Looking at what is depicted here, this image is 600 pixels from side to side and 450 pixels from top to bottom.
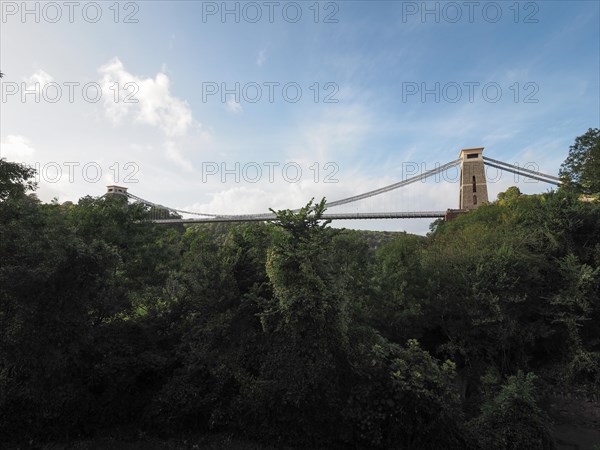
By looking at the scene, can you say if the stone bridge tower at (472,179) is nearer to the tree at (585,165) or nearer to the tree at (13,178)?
the tree at (585,165)

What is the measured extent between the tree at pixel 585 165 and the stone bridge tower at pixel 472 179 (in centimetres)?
1818

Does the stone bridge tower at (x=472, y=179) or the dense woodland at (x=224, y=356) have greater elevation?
the stone bridge tower at (x=472, y=179)

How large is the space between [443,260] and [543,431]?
9.04 meters

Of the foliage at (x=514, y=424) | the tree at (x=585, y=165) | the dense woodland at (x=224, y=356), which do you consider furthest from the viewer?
the tree at (x=585, y=165)

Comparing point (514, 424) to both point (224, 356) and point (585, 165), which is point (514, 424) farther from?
point (585, 165)

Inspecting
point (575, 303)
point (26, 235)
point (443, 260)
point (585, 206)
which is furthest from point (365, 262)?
point (26, 235)

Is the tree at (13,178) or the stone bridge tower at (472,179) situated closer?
the tree at (13,178)

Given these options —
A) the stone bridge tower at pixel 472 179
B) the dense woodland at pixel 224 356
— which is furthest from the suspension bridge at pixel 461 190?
the dense woodland at pixel 224 356

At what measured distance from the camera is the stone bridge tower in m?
46.0

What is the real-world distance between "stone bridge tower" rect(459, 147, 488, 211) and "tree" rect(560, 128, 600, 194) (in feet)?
59.7

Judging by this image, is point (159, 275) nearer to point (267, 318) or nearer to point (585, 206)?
point (267, 318)

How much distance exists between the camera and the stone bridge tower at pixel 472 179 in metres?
46.0

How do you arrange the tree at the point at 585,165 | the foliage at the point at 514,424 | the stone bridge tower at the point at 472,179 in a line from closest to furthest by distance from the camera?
1. the foliage at the point at 514,424
2. the tree at the point at 585,165
3. the stone bridge tower at the point at 472,179

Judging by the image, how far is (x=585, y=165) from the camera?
25484 mm
